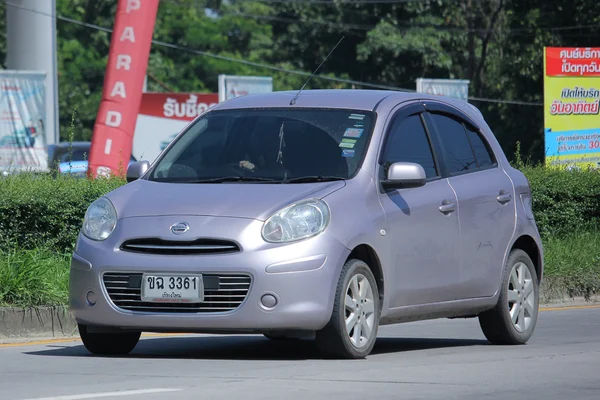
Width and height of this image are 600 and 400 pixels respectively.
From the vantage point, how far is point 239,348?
31.9 ft

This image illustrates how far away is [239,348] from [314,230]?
168cm

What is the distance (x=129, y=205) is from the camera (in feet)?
28.3

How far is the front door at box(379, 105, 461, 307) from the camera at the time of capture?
9031 millimetres

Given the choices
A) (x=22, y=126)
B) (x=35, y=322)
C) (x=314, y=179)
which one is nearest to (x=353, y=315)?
(x=314, y=179)

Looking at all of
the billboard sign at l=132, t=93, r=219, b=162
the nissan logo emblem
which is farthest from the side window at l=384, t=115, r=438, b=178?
the billboard sign at l=132, t=93, r=219, b=162

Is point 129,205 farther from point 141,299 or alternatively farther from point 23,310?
point 23,310

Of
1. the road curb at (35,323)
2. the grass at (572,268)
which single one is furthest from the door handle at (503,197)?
the grass at (572,268)

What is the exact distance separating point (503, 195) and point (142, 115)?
106ft

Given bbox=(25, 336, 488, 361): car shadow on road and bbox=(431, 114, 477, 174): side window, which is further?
bbox=(431, 114, 477, 174): side window

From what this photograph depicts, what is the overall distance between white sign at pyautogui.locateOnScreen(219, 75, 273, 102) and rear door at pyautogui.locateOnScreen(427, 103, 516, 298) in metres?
21.4

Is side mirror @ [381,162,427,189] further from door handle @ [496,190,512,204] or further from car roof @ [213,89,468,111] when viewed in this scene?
door handle @ [496,190,512,204]

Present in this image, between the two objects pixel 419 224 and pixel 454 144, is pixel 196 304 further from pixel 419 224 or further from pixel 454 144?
pixel 454 144

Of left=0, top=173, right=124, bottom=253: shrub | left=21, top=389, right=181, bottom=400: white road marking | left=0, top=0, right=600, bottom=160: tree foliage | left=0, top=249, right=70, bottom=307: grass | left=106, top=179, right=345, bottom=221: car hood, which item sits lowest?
left=21, top=389, right=181, bottom=400: white road marking

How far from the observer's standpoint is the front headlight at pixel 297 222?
8.27 metres
